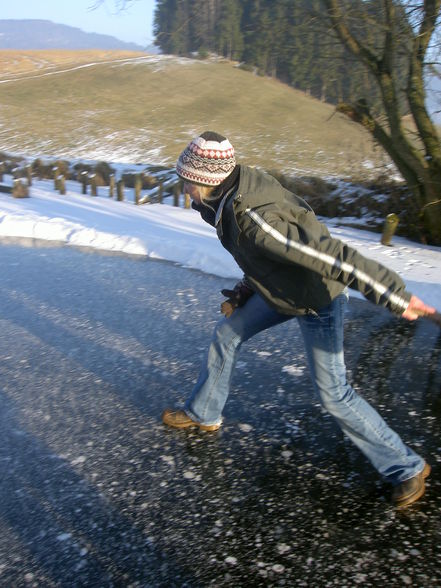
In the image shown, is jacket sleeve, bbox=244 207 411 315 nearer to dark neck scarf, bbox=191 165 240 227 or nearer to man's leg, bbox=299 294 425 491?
dark neck scarf, bbox=191 165 240 227

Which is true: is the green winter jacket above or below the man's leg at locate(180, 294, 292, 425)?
above

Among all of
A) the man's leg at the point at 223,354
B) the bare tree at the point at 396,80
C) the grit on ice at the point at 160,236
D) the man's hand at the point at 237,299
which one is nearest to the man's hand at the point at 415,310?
the man's leg at the point at 223,354

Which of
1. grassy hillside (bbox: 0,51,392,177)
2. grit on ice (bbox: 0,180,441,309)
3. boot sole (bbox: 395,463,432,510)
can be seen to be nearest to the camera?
boot sole (bbox: 395,463,432,510)

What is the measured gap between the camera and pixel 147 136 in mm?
42625

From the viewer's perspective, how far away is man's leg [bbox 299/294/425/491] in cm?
275

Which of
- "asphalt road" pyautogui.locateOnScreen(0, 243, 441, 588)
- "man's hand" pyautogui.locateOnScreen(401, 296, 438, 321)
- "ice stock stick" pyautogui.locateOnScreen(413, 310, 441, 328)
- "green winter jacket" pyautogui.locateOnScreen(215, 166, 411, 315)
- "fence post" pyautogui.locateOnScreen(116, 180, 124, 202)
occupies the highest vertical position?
"green winter jacket" pyautogui.locateOnScreen(215, 166, 411, 315)

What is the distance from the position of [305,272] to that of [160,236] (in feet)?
21.2

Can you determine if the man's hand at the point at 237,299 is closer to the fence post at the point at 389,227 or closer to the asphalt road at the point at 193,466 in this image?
the asphalt road at the point at 193,466

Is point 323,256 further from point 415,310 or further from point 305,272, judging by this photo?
point 415,310

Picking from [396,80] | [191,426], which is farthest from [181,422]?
[396,80]

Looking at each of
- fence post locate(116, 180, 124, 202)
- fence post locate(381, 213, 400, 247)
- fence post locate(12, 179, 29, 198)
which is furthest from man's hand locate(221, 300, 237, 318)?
fence post locate(116, 180, 124, 202)

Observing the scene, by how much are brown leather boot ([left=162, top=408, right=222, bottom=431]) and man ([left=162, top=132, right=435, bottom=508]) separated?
804 mm

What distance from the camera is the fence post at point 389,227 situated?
885 cm

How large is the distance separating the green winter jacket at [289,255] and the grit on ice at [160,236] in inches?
148
